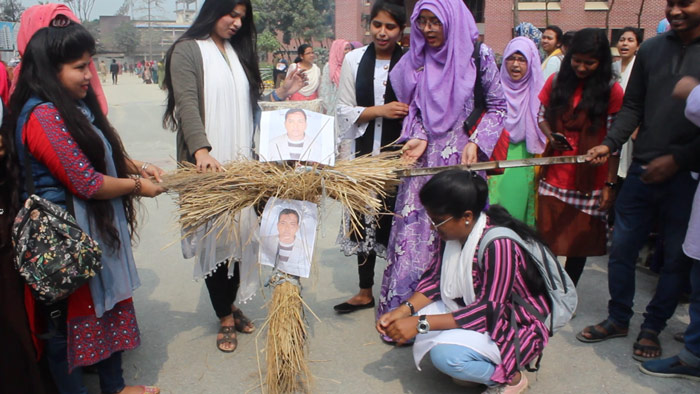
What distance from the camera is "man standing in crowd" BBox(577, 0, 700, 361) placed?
2.54 m

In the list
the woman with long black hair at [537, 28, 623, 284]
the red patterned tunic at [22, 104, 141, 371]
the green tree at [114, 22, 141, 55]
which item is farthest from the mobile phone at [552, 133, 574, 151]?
the green tree at [114, 22, 141, 55]

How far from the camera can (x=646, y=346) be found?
280 cm

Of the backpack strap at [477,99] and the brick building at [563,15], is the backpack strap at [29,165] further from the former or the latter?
the brick building at [563,15]

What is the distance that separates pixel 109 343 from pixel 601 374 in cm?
225

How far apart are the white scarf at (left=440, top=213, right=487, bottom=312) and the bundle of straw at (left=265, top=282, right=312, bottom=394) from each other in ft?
2.16

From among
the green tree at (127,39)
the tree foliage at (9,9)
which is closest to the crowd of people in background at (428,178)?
the tree foliage at (9,9)

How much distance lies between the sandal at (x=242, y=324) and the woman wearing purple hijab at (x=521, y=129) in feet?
5.38

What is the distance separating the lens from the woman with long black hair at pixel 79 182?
2.01 metres

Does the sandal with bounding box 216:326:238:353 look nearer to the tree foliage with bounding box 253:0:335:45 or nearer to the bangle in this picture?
the bangle

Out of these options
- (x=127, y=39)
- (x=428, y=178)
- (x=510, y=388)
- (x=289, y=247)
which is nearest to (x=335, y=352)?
(x=289, y=247)

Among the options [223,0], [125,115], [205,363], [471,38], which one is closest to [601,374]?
[471,38]

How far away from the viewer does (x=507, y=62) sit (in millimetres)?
3656

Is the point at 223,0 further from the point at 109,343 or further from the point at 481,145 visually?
the point at 109,343

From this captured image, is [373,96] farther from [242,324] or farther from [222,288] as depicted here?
[242,324]
